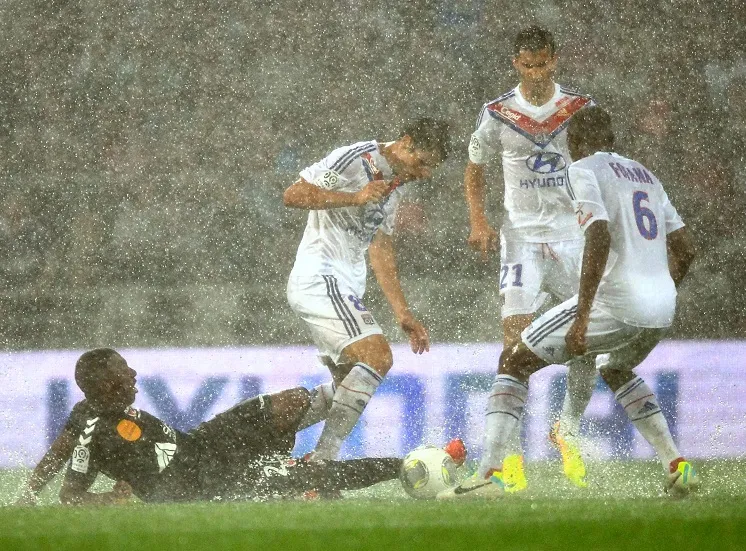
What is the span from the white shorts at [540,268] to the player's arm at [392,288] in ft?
1.68

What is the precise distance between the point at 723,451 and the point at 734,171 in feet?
8.97

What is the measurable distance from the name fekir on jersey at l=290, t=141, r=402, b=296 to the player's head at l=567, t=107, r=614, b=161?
0.88m

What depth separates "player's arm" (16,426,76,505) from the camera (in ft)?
12.9

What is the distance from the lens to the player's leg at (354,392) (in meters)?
4.15

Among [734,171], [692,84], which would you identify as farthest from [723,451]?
[692,84]

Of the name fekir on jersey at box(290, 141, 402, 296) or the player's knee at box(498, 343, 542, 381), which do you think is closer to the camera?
the player's knee at box(498, 343, 542, 381)

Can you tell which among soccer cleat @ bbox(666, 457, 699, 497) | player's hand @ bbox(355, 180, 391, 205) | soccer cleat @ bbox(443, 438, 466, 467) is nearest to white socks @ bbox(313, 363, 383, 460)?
soccer cleat @ bbox(443, 438, 466, 467)

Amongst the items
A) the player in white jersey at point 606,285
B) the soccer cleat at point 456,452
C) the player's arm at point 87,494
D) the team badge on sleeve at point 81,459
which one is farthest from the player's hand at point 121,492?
the soccer cleat at point 456,452

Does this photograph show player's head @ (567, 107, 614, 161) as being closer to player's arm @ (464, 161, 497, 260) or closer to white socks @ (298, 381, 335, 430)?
player's arm @ (464, 161, 497, 260)

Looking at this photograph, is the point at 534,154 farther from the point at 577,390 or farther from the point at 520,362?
the point at 520,362

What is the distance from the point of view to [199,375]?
6668 mm

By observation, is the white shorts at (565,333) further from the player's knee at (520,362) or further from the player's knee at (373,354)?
the player's knee at (373,354)

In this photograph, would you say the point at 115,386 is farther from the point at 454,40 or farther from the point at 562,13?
the point at 562,13

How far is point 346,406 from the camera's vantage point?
417cm
